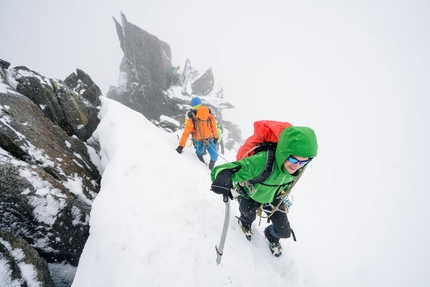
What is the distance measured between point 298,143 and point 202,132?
209 inches

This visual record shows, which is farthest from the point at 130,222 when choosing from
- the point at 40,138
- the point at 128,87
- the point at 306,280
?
the point at 128,87

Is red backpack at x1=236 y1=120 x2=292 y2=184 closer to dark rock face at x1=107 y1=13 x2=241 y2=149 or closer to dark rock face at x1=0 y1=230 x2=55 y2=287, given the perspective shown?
dark rock face at x1=0 y1=230 x2=55 y2=287

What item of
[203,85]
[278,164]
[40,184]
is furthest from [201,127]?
[203,85]

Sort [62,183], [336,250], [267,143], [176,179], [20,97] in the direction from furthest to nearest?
[336,250], [20,97], [176,179], [62,183], [267,143]

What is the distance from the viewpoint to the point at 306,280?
445cm

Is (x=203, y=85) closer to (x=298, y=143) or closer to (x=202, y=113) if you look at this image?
(x=202, y=113)

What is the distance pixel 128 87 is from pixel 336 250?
29.7m

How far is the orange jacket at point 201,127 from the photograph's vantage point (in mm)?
7504

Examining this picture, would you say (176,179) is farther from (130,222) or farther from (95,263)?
(95,263)

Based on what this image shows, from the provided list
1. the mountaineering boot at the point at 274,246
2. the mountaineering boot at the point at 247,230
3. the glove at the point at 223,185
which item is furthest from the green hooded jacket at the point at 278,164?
the mountaineering boot at the point at 274,246

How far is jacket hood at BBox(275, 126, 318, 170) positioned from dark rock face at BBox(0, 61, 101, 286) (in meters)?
4.67

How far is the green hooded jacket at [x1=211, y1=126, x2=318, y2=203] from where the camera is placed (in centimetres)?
292

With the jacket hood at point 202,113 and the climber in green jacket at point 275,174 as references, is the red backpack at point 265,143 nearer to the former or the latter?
the climber in green jacket at point 275,174

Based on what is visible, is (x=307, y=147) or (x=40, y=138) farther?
(x=40, y=138)
